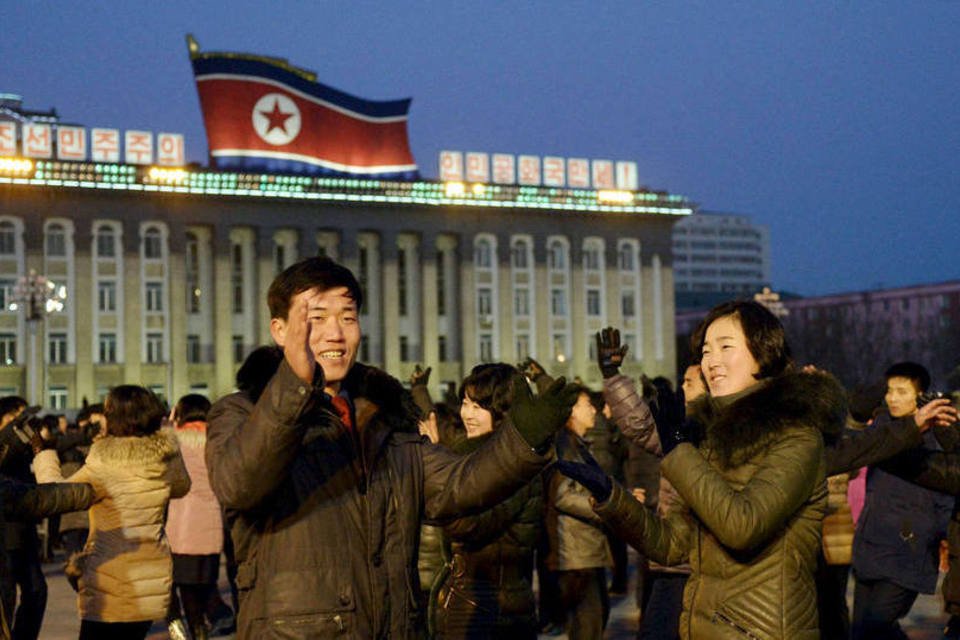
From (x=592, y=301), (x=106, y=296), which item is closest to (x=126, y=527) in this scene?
(x=106, y=296)

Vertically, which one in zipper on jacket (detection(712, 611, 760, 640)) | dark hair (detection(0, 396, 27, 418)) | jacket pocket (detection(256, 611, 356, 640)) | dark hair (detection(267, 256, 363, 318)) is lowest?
zipper on jacket (detection(712, 611, 760, 640))

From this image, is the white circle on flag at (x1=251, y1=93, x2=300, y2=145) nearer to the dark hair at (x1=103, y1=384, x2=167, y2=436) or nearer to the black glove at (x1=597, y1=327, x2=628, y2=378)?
the dark hair at (x1=103, y1=384, x2=167, y2=436)

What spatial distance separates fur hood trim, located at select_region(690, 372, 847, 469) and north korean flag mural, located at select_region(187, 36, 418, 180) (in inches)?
2035

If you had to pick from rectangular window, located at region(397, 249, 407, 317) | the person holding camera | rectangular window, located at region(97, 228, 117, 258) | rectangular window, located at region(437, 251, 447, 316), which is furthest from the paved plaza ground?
rectangular window, located at region(437, 251, 447, 316)

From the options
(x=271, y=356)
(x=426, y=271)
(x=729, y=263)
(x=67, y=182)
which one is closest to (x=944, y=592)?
(x=271, y=356)

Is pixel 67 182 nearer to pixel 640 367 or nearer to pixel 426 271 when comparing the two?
pixel 426 271

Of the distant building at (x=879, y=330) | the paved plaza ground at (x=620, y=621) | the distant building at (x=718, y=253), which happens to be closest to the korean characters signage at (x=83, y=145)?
the distant building at (x=879, y=330)

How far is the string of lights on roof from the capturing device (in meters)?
52.1

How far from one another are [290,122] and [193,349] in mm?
10174

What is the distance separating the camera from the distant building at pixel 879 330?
67375mm

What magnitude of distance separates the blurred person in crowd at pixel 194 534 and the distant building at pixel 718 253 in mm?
127566

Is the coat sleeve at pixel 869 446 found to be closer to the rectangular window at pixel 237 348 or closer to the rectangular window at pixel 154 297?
the rectangular window at pixel 154 297

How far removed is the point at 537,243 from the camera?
6197cm

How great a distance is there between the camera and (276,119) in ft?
179
